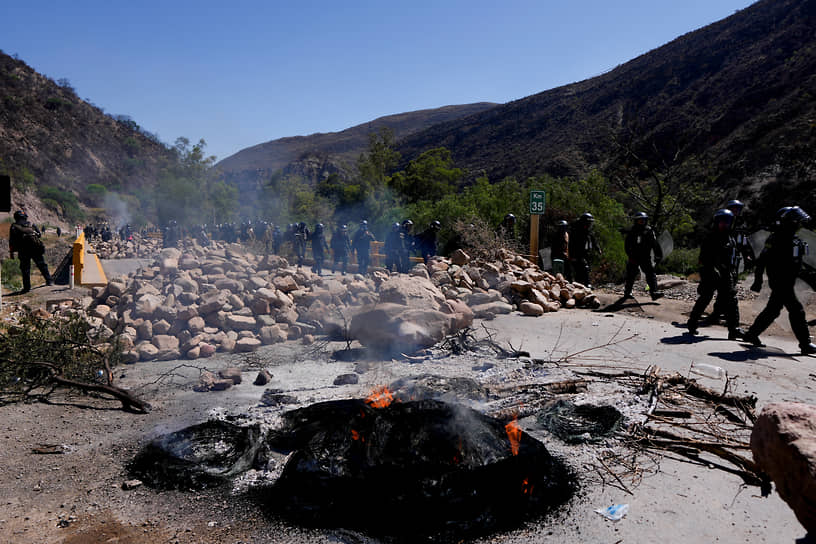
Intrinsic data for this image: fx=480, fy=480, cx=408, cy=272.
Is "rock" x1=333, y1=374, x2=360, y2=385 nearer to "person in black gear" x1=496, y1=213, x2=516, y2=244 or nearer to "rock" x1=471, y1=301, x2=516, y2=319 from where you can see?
"rock" x1=471, y1=301, x2=516, y2=319

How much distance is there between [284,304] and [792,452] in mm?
6608

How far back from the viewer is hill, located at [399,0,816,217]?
90.4ft

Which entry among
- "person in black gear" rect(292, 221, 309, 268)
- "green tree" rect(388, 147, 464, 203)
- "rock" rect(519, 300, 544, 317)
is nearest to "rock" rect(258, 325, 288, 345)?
"rock" rect(519, 300, 544, 317)

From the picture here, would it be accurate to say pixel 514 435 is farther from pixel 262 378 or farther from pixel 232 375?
pixel 232 375

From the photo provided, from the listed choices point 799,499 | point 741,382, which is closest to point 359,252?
point 741,382

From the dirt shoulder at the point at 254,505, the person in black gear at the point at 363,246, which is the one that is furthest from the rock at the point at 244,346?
the person in black gear at the point at 363,246

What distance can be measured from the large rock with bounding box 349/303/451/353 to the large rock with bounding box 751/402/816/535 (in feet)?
13.1

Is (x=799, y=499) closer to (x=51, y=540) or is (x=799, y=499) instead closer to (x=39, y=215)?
(x=51, y=540)

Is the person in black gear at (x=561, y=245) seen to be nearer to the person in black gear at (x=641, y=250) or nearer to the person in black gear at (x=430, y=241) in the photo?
the person in black gear at (x=641, y=250)

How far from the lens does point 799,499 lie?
7.42 feet

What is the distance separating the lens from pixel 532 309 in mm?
8539

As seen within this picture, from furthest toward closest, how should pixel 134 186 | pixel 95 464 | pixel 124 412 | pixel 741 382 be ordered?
pixel 134 186 < pixel 741 382 < pixel 124 412 < pixel 95 464

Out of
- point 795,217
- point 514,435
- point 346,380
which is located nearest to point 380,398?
point 346,380

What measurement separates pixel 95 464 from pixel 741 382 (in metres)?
6.13
